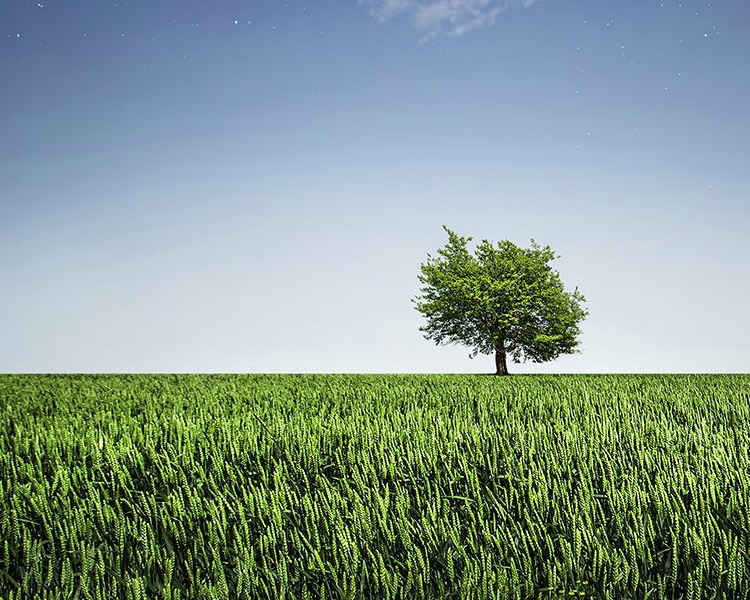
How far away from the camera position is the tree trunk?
3083 cm

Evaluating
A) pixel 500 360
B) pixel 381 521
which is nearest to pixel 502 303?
pixel 500 360

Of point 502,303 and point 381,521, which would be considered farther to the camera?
point 502,303

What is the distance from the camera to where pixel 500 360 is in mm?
31219

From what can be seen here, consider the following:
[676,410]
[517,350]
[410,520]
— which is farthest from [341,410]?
[517,350]

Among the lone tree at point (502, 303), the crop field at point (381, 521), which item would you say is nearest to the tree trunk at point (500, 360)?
the lone tree at point (502, 303)

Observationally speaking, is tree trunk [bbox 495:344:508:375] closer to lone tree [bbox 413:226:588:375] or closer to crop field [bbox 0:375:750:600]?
lone tree [bbox 413:226:588:375]

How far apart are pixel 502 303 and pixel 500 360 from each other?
330 centimetres

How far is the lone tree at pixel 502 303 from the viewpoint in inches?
1167

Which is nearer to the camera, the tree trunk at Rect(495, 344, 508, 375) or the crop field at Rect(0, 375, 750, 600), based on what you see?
the crop field at Rect(0, 375, 750, 600)

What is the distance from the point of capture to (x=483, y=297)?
1152 inches

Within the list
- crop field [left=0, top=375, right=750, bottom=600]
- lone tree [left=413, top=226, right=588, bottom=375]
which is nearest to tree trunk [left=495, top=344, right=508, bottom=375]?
lone tree [left=413, top=226, right=588, bottom=375]

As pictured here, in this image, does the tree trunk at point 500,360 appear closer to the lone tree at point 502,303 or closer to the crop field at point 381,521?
the lone tree at point 502,303

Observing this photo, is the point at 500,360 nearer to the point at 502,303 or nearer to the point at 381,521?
the point at 502,303

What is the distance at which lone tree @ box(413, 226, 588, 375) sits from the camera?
2964 cm
